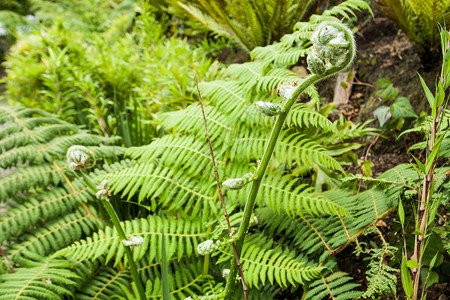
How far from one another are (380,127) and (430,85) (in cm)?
40

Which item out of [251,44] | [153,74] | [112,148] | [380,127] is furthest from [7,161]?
[251,44]

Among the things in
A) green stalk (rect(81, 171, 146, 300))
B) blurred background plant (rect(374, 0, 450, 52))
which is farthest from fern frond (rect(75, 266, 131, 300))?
blurred background plant (rect(374, 0, 450, 52))

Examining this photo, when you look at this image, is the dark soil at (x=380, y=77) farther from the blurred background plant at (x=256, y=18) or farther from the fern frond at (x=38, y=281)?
the fern frond at (x=38, y=281)

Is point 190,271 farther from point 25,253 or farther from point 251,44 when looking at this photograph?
Answer: point 251,44

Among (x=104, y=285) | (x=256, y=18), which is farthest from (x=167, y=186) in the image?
(x=256, y=18)

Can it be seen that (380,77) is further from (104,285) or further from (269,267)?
(104,285)

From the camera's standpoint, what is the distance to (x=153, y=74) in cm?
275

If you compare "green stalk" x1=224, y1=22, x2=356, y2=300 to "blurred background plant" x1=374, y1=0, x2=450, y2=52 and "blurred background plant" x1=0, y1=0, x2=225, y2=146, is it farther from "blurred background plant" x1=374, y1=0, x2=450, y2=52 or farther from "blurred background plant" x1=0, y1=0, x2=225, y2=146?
"blurred background plant" x1=374, y1=0, x2=450, y2=52

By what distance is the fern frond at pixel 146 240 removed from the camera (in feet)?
3.49

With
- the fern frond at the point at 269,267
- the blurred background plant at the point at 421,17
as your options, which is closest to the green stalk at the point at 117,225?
the fern frond at the point at 269,267

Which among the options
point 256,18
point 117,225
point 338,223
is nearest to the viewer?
point 117,225

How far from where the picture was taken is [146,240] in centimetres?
108

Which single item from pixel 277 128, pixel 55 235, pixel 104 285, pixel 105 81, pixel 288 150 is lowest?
pixel 104 285

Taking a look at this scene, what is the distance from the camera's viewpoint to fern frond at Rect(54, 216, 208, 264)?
1062 millimetres
